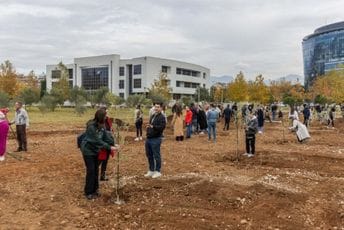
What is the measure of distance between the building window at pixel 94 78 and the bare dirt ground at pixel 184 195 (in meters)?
90.1

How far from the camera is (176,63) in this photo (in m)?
103

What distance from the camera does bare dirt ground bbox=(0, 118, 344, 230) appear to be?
6.45 meters

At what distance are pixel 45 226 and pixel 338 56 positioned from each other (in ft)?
468

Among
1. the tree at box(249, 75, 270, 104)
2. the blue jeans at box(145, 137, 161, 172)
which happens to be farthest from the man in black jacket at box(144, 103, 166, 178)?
the tree at box(249, 75, 270, 104)

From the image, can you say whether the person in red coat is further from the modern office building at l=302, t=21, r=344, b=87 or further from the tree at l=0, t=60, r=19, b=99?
the modern office building at l=302, t=21, r=344, b=87

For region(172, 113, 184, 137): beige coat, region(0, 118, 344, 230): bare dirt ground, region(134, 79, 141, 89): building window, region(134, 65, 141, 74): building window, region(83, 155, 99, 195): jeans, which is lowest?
region(0, 118, 344, 230): bare dirt ground

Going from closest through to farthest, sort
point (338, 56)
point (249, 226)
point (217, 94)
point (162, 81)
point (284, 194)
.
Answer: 1. point (249, 226)
2. point (284, 194)
3. point (162, 81)
4. point (217, 94)
5. point (338, 56)

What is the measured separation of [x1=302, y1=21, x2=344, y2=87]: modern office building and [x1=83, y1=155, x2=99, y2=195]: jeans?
430 ft

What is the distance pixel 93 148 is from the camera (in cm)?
761

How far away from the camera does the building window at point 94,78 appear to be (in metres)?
101

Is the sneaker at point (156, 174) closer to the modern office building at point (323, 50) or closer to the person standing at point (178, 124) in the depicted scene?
the person standing at point (178, 124)

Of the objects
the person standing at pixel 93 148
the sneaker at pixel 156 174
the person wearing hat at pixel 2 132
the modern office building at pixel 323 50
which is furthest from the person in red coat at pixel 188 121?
the modern office building at pixel 323 50

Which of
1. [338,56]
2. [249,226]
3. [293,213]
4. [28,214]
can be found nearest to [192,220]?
[249,226]

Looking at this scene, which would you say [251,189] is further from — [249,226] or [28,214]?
[28,214]
